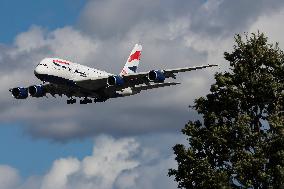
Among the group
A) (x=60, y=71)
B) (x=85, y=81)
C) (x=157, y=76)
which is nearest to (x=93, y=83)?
(x=85, y=81)

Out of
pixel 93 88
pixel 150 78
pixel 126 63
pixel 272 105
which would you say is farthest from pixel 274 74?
pixel 126 63

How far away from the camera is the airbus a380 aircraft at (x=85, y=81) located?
7956 centimetres

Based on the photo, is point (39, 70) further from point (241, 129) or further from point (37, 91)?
point (241, 129)

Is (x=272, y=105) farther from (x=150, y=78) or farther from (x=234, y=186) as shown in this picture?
(x=150, y=78)

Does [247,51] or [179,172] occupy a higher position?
[247,51]

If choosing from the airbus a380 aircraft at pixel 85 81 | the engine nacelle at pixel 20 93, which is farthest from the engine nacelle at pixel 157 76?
the engine nacelle at pixel 20 93

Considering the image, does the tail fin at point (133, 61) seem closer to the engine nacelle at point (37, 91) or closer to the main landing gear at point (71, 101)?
the main landing gear at point (71, 101)

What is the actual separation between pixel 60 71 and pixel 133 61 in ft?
84.8

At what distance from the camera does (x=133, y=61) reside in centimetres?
10488

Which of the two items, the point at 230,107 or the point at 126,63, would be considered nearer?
the point at 230,107

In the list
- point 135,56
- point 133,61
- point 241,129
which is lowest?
point 241,129

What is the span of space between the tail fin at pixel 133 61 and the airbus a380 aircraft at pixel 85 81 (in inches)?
559

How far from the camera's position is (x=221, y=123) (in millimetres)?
43375

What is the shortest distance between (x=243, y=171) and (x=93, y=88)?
45254 millimetres
